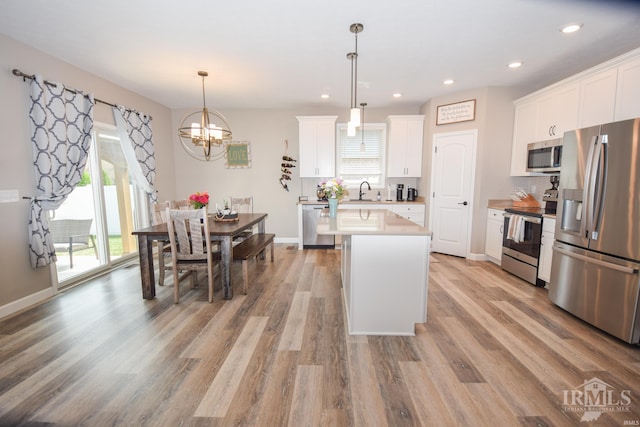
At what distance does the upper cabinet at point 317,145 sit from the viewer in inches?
199

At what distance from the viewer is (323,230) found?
2.10 meters

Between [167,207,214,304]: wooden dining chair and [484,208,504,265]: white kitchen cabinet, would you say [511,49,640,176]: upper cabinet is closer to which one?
[484,208,504,265]: white kitchen cabinet

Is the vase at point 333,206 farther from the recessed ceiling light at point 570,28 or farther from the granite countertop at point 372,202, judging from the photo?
the recessed ceiling light at point 570,28

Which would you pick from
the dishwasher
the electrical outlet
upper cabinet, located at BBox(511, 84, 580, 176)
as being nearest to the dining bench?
the dishwasher

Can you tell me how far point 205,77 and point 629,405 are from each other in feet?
16.3

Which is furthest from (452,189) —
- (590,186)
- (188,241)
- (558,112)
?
(188,241)

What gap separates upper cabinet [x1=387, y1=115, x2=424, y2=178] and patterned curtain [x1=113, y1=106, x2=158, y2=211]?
4.25 m

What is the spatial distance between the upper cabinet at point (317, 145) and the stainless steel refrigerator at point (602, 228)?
11.0ft

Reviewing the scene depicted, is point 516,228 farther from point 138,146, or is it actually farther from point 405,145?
point 138,146

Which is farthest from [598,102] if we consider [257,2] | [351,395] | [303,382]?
[303,382]

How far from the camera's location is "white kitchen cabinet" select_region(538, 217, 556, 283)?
3.02 meters

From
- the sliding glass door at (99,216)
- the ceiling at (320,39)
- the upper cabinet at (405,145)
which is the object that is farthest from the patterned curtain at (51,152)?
the upper cabinet at (405,145)

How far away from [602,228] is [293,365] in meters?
2.76

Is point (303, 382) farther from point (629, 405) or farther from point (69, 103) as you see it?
→ point (69, 103)
